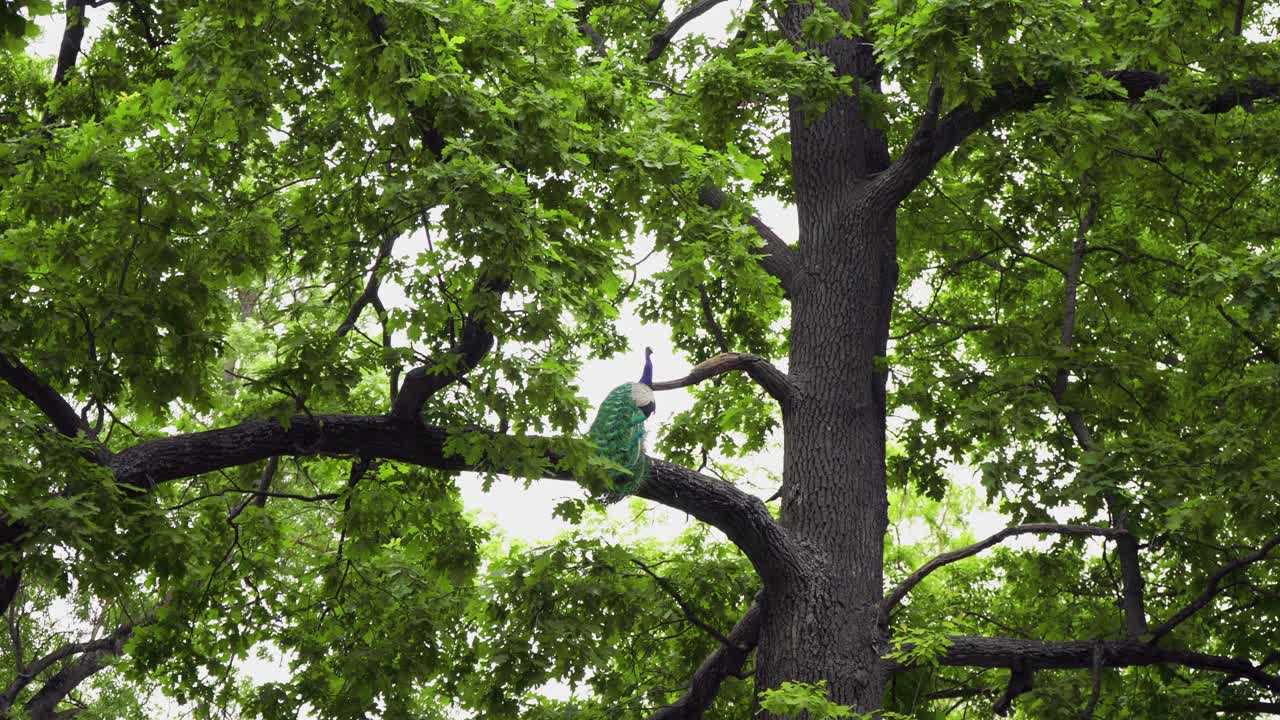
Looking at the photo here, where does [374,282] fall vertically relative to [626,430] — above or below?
above

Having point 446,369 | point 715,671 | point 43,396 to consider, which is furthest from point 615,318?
point 43,396

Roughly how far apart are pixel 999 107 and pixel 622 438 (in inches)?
131

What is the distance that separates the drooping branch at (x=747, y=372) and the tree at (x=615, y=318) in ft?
0.13

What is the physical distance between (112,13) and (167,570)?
512cm

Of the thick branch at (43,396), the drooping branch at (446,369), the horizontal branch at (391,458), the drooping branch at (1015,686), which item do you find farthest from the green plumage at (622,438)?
the thick branch at (43,396)

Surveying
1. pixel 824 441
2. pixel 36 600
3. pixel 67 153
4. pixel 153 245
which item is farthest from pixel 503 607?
pixel 36 600

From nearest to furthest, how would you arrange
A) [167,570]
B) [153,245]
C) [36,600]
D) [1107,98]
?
[167,570] → [153,245] → [1107,98] → [36,600]

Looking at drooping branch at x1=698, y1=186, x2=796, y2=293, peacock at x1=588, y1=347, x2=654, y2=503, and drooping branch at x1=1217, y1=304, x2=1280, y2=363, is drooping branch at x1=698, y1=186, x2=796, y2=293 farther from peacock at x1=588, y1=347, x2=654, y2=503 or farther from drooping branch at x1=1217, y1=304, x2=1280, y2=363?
drooping branch at x1=1217, y1=304, x2=1280, y2=363

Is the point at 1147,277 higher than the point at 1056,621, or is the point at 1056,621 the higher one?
the point at 1147,277

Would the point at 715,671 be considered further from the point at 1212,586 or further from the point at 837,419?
the point at 1212,586

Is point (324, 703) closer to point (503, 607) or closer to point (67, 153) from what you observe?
point (503, 607)

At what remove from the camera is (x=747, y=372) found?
8570 millimetres

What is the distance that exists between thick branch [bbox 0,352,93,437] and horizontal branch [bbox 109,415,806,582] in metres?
0.35

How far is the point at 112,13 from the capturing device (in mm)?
9914
